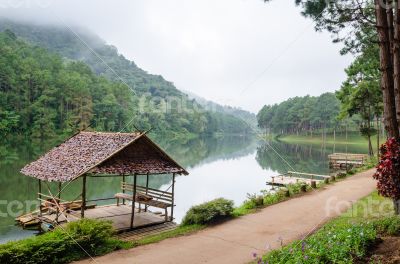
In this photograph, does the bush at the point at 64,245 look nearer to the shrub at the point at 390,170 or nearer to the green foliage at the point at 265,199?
the green foliage at the point at 265,199

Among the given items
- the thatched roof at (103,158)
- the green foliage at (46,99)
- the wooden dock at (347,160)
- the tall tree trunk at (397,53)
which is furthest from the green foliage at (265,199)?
the green foliage at (46,99)

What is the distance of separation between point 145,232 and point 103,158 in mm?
3686

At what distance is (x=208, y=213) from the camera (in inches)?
595

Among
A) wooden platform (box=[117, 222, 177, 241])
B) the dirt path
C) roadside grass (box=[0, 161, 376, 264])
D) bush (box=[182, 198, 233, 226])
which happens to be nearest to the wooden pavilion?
wooden platform (box=[117, 222, 177, 241])

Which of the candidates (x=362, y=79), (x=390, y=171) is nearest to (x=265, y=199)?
(x=390, y=171)

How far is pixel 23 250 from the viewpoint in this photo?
10.0 metres

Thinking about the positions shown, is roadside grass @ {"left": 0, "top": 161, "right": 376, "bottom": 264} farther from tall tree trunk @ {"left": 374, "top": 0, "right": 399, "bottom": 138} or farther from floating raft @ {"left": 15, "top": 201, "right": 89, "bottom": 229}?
floating raft @ {"left": 15, "top": 201, "right": 89, "bottom": 229}

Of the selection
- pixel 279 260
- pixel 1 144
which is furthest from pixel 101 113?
pixel 279 260

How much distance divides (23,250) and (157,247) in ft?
13.5

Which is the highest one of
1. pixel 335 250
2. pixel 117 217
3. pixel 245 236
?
pixel 335 250

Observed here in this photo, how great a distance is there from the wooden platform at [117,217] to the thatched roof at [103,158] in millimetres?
2225

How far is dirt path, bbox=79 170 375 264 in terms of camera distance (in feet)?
36.2

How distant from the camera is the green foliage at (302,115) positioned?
105 meters

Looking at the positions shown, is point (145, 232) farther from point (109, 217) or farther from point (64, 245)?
point (64, 245)
